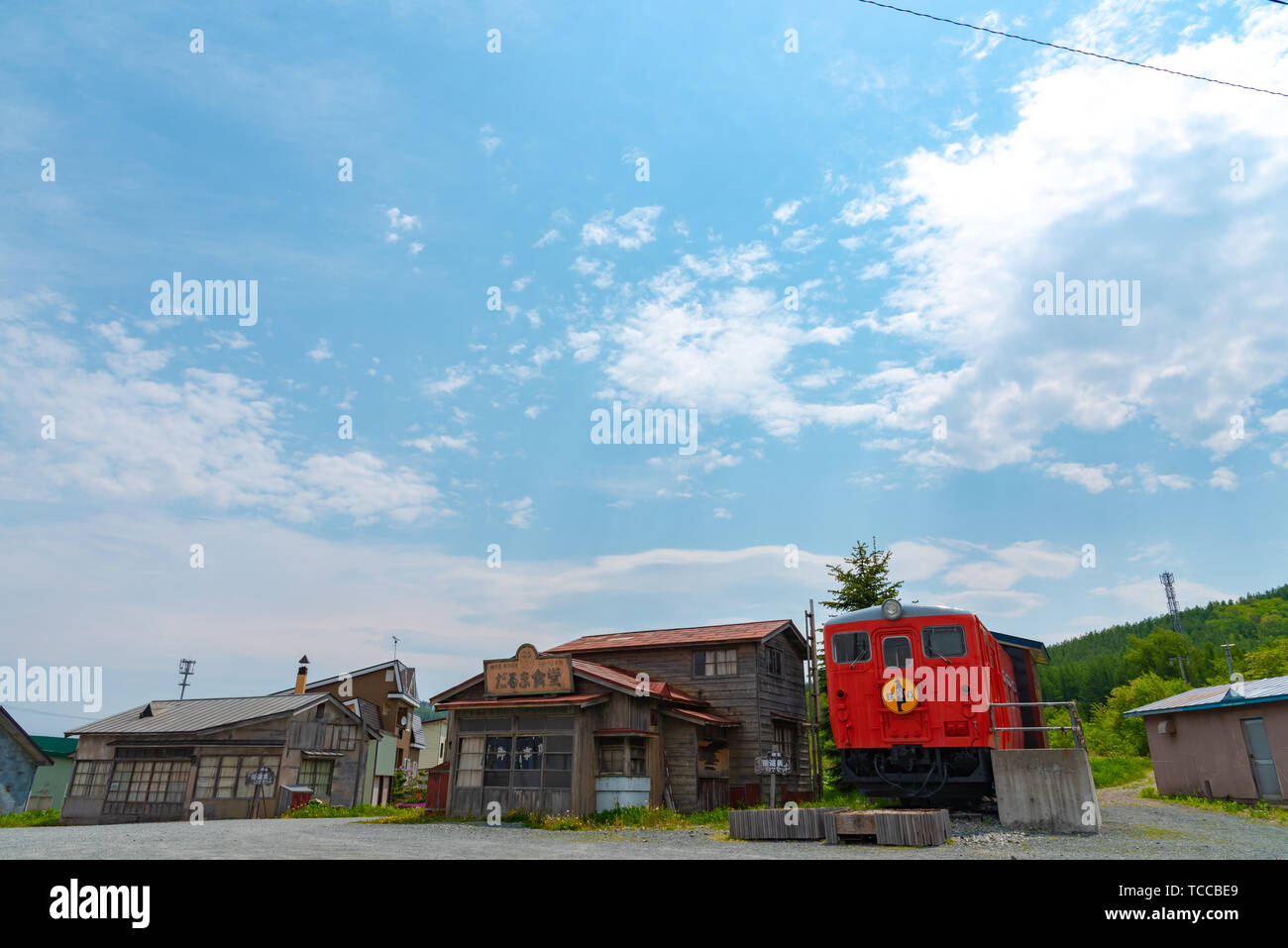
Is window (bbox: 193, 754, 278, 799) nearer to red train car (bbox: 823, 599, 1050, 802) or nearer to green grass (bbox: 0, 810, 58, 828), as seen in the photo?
green grass (bbox: 0, 810, 58, 828)

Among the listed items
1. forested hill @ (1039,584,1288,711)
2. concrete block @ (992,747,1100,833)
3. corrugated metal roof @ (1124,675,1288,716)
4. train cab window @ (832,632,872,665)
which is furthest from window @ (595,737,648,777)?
forested hill @ (1039,584,1288,711)

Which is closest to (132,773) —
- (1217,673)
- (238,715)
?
(238,715)

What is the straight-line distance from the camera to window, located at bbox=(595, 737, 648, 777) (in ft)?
66.7

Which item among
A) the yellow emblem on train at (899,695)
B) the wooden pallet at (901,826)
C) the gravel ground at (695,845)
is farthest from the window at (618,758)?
the wooden pallet at (901,826)

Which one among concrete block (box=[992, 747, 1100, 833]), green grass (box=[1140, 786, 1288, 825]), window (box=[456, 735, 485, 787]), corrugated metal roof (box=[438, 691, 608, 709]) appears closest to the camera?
concrete block (box=[992, 747, 1100, 833])

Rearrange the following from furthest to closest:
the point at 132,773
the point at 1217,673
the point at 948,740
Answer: the point at 1217,673, the point at 132,773, the point at 948,740

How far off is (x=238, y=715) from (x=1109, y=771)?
37.2 meters

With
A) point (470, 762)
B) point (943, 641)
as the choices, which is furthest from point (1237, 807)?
point (470, 762)

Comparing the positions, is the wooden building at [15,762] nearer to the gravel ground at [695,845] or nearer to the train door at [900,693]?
the gravel ground at [695,845]

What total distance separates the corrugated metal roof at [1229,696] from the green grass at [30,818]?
123 feet

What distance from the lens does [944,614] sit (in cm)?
1414

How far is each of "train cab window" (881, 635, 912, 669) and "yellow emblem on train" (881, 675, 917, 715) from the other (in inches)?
13.6
